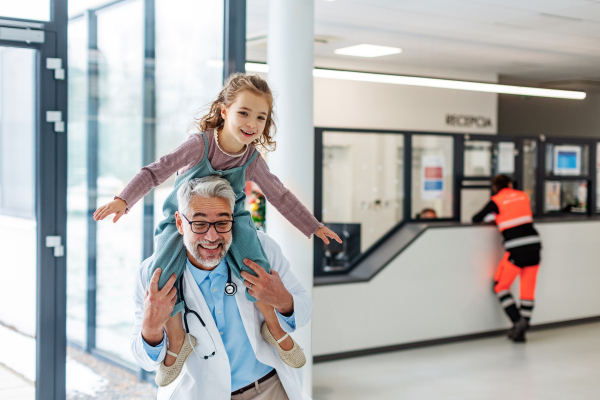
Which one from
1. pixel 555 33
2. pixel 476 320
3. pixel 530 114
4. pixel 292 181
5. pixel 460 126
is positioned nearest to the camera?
pixel 292 181

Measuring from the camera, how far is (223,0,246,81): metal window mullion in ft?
13.8

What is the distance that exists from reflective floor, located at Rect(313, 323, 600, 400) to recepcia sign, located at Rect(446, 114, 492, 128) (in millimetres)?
4885

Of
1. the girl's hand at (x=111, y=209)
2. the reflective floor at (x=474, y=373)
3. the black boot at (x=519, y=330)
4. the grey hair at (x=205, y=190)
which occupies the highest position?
the grey hair at (x=205, y=190)

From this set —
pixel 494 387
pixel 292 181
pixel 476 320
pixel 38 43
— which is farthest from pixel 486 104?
pixel 38 43

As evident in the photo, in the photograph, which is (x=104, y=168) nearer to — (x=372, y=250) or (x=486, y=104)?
(x=372, y=250)

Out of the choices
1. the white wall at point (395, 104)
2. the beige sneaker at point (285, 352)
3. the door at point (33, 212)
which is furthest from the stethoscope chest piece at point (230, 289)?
the white wall at point (395, 104)

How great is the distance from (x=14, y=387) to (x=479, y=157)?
521 cm

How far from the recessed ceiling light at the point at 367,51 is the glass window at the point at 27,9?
5180 millimetres

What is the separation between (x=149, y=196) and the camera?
14.0 ft

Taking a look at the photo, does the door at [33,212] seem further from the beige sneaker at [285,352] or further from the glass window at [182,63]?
the beige sneaker at [285,352]

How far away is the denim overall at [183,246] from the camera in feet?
6.30

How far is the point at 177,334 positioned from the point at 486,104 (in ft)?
31.9

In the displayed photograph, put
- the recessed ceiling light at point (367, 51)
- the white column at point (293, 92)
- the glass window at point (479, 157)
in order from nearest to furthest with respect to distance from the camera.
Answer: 1. the white column at point (293, 92)
2. the glass window at point (479, 157)
3. the recessed ceiling light at point (367, 51)

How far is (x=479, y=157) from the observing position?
7012mm
